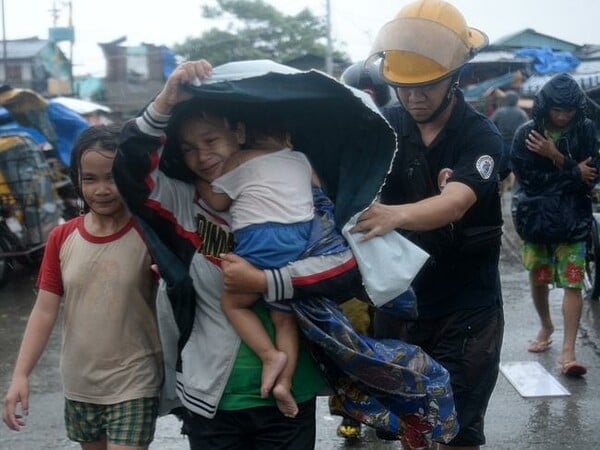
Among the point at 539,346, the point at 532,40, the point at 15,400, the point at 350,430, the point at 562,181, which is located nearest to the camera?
the point at 15,400

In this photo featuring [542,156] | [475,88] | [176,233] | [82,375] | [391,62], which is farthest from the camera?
[475,88]

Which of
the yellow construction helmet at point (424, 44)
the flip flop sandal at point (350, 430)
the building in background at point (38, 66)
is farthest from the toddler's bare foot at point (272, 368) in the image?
the building in background at point (38, 66)

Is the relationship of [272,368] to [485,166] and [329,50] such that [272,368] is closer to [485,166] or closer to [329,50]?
[485,166]

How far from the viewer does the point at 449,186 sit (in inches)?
110

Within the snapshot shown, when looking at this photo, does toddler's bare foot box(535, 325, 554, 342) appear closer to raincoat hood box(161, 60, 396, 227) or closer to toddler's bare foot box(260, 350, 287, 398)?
raincoat hood box(161, 60, 396, 227)

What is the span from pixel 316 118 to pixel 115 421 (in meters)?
1.11

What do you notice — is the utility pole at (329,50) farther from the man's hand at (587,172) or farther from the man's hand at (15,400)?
the man's hand at (15,400)

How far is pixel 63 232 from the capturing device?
2.82 m

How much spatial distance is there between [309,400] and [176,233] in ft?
1.98

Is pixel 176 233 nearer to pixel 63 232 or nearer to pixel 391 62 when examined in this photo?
pixel 63 232

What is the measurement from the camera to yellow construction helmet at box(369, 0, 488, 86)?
290 centimetres

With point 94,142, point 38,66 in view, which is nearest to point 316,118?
point 94,142

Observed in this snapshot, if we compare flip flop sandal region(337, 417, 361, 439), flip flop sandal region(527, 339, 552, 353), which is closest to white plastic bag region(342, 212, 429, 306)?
flip flop sandal region(337, 417, 361, 439)

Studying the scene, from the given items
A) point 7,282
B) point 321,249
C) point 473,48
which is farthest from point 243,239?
point 7,282
